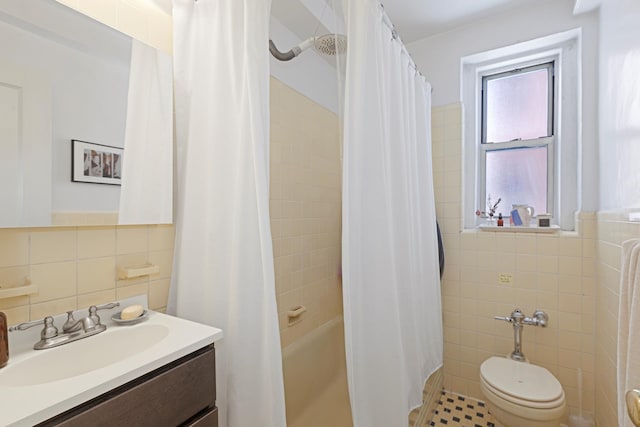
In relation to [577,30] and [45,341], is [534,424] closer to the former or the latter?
[45,341]

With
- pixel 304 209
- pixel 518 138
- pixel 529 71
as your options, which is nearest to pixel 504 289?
pixel 518 138

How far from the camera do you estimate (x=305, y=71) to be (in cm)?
199

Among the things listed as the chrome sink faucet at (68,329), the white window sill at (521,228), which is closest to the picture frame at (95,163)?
the chrome sink faucet at (68,329)

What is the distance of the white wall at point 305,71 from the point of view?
1.77m

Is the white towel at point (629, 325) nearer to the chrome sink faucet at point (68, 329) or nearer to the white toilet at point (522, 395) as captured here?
the white toilet at point (522, 395)

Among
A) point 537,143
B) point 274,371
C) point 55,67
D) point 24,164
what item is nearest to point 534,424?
point 274,371

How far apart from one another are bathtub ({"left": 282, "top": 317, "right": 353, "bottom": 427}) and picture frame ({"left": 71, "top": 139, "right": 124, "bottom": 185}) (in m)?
1.23

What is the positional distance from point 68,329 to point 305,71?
5.97 ft

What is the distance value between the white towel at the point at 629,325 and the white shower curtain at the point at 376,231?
2.04 ft

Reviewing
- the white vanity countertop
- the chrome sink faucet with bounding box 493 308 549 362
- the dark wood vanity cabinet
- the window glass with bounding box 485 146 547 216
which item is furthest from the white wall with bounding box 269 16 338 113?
the chrome sink faucet with bounding box 493 308 549 362

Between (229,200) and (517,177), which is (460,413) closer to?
(517,177)

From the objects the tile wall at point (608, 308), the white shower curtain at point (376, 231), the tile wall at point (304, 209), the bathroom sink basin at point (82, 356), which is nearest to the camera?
the bathroom sink basin at point (82, 356)

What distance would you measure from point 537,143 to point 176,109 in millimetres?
2302

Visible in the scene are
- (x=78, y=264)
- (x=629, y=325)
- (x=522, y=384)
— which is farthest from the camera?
(x=522, y=384)
